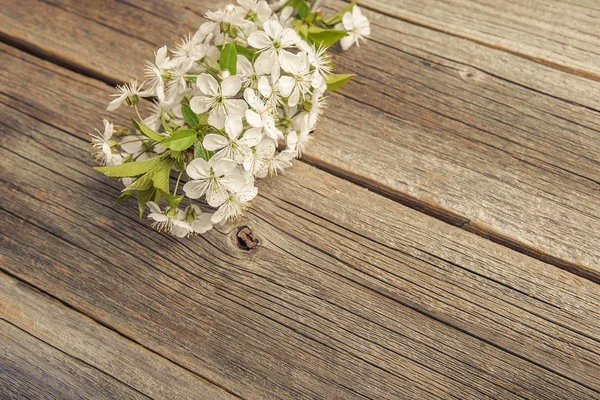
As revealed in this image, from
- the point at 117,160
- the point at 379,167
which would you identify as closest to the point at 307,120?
the point at 379,167

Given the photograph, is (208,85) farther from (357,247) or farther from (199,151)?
(357,247)

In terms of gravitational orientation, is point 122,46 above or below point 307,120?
above

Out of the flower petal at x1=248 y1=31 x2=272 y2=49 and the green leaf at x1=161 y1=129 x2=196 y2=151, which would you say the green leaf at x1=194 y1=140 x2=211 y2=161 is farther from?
the flower petal at x1=248 y1=31 x2=272 y2=49

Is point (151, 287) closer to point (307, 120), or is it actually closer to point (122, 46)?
point (307, 120)

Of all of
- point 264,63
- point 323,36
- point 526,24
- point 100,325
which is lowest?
point 100,325

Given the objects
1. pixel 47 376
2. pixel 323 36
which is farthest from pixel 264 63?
pixel 47 376

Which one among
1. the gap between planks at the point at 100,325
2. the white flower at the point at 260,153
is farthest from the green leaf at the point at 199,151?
the gap between planks at the point at 100,325
